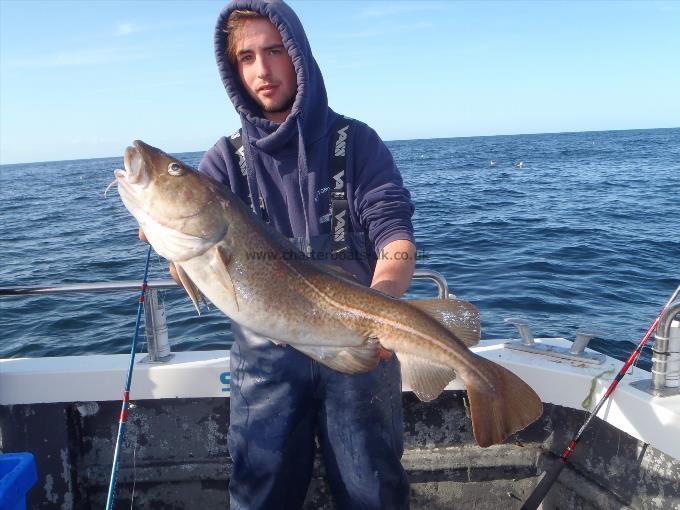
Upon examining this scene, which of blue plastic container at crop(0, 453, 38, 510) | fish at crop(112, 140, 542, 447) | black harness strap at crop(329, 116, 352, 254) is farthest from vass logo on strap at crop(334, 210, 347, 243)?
blue plastic container at crop(0, 453, 38, 510)

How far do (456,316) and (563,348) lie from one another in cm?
157

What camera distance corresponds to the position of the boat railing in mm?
3752

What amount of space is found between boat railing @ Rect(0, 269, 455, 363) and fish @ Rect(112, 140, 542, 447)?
0.82m

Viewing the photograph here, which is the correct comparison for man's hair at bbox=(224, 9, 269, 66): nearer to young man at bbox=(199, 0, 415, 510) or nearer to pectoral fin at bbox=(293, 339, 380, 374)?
young man at bbox=(199, 0, 415, 510)

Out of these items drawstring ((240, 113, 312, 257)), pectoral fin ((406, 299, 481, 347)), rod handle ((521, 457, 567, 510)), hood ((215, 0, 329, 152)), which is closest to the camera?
pectoral fin ((406, 299, 481, 347))

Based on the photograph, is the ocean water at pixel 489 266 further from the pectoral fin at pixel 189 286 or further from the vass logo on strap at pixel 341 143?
the pectoral fin at pixel 189 286

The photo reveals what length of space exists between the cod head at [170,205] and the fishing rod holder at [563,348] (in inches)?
95.6

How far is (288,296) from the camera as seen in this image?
2.68 m

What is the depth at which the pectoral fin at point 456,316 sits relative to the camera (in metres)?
2.85

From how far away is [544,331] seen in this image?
8.97m

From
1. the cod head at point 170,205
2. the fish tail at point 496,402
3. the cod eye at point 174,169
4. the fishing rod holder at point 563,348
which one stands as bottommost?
the fishing rod holder at point 563,348

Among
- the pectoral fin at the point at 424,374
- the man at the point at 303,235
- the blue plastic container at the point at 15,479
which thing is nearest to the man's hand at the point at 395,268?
the man at the point at 303,235

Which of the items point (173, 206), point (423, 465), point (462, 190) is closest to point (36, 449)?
point (173, 206)

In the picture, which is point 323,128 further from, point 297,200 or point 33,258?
point 33,258
